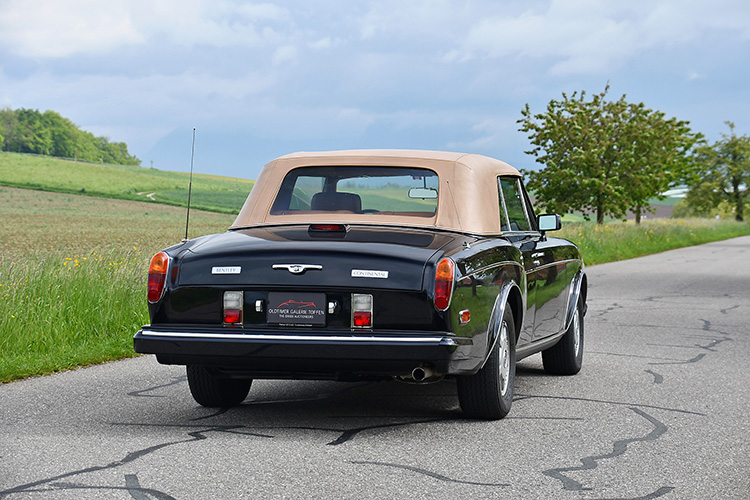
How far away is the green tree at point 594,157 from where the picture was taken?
113 feet

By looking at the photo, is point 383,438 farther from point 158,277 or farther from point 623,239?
point 623,239

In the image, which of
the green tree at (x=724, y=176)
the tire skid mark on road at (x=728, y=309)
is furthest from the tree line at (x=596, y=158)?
the green tree at (x=724, y=176)

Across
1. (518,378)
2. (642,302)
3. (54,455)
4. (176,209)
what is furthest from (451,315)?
(176,209)

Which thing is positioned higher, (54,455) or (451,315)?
(451,315)

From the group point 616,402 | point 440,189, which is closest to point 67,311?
point 440,189

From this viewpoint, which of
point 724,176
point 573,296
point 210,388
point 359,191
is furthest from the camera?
point 724,176

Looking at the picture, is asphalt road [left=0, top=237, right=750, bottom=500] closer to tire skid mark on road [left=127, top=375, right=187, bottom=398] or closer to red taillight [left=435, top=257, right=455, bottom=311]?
tire skid mark on road [left=127, top=375, right=187, bottom=398]

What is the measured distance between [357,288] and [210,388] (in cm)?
150

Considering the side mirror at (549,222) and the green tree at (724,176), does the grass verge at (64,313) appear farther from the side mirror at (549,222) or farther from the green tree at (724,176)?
the green tree at (724,176)

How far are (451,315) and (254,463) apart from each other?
4.31 ft

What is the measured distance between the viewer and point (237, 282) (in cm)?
530

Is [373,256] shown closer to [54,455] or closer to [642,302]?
[54,455]

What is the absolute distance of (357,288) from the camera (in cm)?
513

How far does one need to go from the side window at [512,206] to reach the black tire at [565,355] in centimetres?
97
